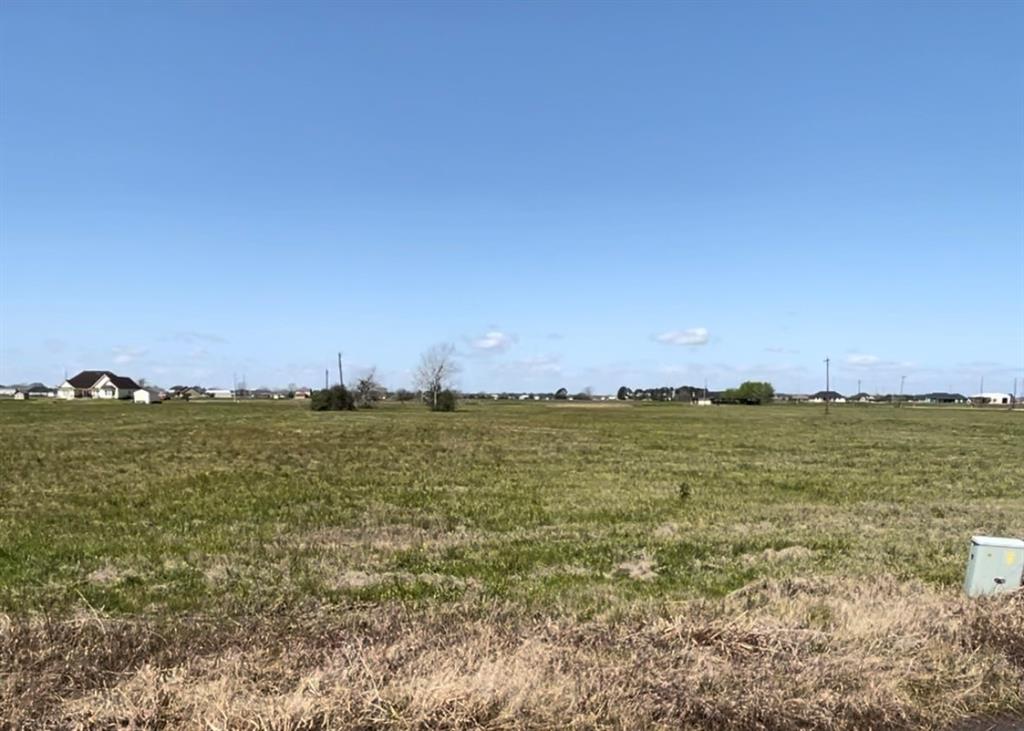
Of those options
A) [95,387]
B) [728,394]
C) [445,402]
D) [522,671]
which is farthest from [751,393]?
[522,671]

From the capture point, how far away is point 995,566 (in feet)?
19.2

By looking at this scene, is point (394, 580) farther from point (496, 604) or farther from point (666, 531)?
point (666, 531)

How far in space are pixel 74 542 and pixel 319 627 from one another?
6000 millimetres

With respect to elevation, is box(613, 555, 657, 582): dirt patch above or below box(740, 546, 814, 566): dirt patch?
below

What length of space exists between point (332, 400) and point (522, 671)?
80.3 meters

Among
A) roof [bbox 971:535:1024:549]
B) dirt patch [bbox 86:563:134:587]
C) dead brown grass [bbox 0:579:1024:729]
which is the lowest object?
dirt patch [bbox 86:563:134:587]

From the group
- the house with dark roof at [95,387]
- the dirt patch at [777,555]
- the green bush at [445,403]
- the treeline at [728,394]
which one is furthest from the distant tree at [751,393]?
the dirt patch at [777,555]

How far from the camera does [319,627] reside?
5.00 metres

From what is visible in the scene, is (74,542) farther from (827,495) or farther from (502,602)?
(827,495)

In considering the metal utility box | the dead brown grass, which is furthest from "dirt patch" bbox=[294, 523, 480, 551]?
the metal utility box

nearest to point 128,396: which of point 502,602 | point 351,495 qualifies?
point 351,495

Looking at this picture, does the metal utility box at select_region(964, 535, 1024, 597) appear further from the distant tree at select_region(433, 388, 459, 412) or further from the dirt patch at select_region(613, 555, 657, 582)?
the distant tree at select_region(433, 388, 459, 412)

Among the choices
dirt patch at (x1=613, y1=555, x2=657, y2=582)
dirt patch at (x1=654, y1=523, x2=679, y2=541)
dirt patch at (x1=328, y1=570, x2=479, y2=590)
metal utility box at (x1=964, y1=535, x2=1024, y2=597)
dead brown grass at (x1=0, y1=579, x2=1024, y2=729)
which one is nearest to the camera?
dead brown grass at (x1=0, y1=579, x2=1024, y2=729)

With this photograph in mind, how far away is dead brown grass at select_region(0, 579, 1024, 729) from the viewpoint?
342 cm
